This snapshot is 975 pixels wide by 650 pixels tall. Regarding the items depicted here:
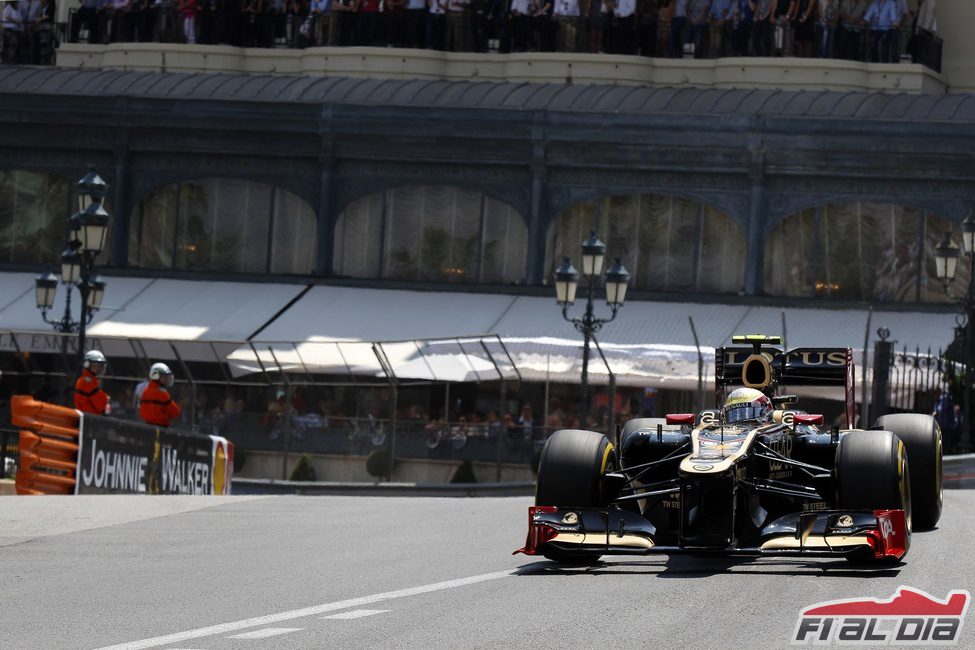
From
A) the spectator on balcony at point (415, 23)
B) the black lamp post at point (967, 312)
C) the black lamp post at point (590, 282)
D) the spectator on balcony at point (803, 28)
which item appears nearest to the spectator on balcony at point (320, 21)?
the spectator on balcony at point (415, 23)

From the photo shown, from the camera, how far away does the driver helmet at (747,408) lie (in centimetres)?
1365

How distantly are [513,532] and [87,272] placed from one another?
11857 mm

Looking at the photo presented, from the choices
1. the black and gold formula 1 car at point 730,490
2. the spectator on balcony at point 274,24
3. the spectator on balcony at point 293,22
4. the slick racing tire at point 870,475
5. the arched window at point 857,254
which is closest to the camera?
the black and gold formula 1 car at point 730,490

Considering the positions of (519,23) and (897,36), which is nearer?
(897,36)

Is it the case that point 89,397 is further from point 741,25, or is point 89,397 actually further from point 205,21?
point 205,21

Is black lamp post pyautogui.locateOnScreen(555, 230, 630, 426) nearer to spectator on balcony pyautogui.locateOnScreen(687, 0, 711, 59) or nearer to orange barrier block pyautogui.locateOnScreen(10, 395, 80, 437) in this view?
orange barrier block pyautogui.locateOnScreen(10, 395, 80, 437)

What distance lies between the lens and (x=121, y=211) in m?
44.1

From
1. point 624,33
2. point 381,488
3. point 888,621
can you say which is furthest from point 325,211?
point 888,621

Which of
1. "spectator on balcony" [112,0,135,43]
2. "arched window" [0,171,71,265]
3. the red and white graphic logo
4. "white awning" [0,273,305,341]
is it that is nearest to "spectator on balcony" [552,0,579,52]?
"white awning" [0,273,305,341]

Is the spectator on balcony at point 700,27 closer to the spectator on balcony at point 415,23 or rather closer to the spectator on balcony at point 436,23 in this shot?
the spectator on balcony at point 436,23

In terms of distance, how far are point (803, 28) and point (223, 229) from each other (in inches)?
537

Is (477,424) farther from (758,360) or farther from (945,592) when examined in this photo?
(945,592)

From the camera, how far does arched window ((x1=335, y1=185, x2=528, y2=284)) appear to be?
140 feet

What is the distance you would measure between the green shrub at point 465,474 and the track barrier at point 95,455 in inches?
265
